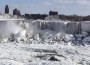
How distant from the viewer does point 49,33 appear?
25219 millimetres

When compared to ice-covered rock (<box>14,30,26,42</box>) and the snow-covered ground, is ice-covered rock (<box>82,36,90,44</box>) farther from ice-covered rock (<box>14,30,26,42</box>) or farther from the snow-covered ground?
ice-covered rock (<box>14,30,26,42</box>)

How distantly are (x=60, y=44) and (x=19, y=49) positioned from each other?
3.54 m

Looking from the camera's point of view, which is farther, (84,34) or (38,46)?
(84,34)

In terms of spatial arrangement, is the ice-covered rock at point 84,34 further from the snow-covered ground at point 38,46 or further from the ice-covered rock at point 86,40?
the ice-covered rock at point 86,40

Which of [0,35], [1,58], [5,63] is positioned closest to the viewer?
[5,63]

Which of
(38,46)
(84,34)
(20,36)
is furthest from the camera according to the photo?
(84,34)

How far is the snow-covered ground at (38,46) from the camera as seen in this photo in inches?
614

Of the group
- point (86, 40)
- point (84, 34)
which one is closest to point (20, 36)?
point (86, 40)

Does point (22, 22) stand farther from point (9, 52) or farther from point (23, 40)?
point (9, 52)

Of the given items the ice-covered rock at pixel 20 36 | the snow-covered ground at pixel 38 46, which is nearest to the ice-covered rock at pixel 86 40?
the snow-covered ground at pixel 38 46

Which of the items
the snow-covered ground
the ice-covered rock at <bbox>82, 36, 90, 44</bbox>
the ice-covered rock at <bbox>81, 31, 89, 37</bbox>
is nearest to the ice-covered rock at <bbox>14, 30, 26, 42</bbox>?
the snow-covered ground

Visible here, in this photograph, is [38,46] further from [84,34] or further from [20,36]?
[84,34]

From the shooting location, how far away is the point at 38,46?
20.6 m

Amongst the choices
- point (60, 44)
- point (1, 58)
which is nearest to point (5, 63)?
point (1, 58)
